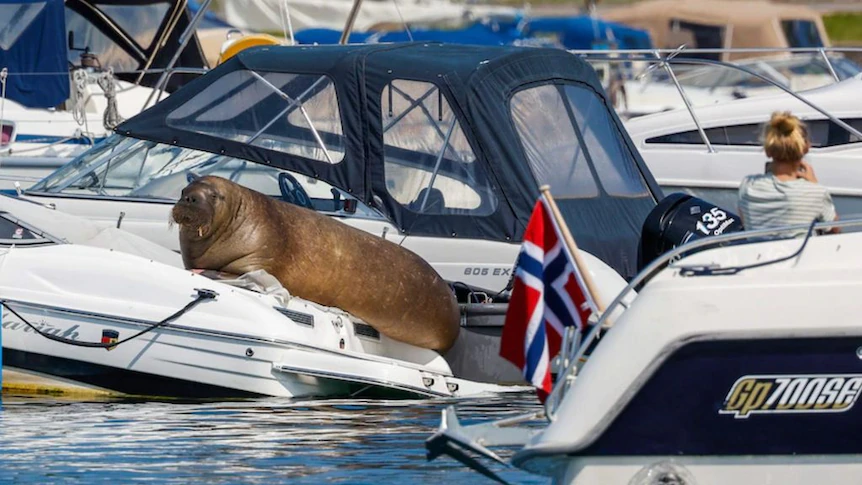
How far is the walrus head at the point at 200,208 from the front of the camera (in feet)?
29.8

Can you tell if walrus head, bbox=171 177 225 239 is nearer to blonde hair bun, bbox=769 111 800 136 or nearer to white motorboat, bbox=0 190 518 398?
white motorboat, bbox=0 190 518 398

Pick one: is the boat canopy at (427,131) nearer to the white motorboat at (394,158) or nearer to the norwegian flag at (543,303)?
the white motorboat at (394,158)

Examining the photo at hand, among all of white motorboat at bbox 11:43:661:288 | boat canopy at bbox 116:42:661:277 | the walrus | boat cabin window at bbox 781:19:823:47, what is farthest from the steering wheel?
boat cabin window at bbox 781:19:823:47

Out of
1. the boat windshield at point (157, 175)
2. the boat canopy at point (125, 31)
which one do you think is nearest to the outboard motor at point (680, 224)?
the boat windshield at point (157, 175)

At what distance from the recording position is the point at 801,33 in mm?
35094

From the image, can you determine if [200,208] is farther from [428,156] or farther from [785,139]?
[785,139]

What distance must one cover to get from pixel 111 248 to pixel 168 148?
52.2 inches

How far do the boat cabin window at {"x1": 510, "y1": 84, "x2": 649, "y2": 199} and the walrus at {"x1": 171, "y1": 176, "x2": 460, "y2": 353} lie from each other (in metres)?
1.33

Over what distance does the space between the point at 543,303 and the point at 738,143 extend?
27.4 feet

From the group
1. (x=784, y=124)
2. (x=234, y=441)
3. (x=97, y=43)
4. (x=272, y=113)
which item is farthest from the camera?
(x=97, y=43)

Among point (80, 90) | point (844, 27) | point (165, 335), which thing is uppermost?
point (844, 27)

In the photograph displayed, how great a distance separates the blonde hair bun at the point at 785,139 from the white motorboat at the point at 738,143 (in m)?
6.66

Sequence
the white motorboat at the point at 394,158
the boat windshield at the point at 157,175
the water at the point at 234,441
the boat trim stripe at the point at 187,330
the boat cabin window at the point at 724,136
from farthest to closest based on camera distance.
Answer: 1. the boat cabin window at the point at 724,136
2. the boat windshield at the point at 157,175
3. the white motorboat at the point at 394,158
4. the boat trim stripe at the point at 187,330
5. the water at the point at 234,441

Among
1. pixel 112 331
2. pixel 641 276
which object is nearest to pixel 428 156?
pixel 112 331
